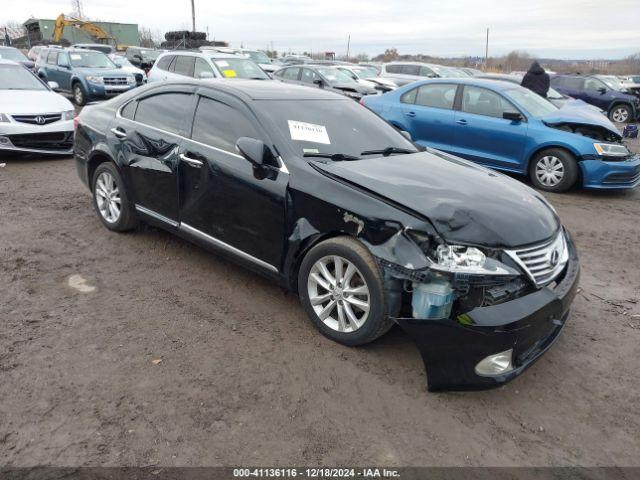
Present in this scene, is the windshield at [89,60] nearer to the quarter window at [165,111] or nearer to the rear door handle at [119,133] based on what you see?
the rear door handle at [119,133]

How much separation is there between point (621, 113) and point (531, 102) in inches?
442

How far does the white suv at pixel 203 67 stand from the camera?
11.7m

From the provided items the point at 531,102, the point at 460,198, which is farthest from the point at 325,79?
the point at 460,198

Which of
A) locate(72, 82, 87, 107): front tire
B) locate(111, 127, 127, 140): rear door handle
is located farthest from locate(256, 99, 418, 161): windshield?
locate(72, 82, 87, 107): front tire

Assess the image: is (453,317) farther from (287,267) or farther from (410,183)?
(287,267)

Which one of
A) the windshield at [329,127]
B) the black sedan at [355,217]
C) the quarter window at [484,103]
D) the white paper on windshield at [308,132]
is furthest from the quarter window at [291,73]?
the white paper on windshield at [308,132]

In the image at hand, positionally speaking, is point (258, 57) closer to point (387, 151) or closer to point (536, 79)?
point (536, 79)

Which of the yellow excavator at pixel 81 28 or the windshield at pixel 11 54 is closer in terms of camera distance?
the windshield at pixel 11 54

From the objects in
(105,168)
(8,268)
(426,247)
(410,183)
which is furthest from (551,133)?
(8,268)

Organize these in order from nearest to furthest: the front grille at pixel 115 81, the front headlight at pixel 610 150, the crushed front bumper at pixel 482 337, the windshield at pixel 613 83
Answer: the crushed front bumper at pixel 482 337, the front headlight at pixel 610 150, the front grille at pixel 115 81, the windshield at pixel 613 83

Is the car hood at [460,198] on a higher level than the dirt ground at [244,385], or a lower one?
higher

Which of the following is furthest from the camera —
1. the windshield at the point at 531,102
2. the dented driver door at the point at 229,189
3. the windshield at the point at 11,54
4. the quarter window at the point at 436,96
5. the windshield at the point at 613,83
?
the windshield at the point at 613,83

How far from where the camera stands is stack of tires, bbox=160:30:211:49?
101 ft

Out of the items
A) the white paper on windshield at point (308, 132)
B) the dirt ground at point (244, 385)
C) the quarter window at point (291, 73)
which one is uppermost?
the quarter window at point (291, 73)
